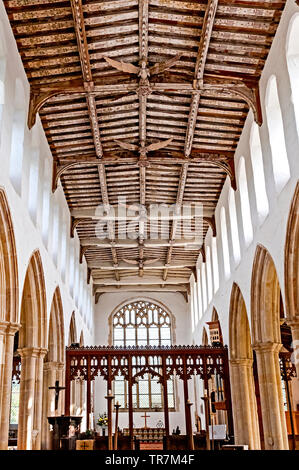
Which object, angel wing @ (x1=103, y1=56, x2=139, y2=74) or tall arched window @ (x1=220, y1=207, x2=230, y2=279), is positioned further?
tall arched window @ (x1=220, y1=207, x2=230, y2=279)

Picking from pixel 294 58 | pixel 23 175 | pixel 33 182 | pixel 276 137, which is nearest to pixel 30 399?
pixel 33 182

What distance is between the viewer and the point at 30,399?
419 inches

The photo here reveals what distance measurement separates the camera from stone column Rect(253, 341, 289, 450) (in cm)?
1047

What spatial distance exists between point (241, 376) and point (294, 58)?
26.7 ft

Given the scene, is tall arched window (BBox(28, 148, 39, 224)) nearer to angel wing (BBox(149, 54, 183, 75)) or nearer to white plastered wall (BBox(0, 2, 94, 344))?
white plastered wall (BBox(0, 2, 94, 344))

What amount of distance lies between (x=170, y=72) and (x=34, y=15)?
2.93 m

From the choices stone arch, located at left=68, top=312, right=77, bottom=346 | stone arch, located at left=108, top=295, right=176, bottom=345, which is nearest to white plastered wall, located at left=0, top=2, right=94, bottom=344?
stone arch, located at left=68, top=312, right=77, bottom=346

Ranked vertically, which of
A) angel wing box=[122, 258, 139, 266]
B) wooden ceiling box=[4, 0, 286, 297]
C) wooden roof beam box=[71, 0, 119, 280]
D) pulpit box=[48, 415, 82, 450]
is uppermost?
wooden ceiling box=[4, 0, 286, 297]

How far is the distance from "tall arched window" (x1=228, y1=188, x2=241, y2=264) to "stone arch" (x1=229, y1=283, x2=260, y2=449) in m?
0.84

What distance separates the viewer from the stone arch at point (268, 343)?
10.5m

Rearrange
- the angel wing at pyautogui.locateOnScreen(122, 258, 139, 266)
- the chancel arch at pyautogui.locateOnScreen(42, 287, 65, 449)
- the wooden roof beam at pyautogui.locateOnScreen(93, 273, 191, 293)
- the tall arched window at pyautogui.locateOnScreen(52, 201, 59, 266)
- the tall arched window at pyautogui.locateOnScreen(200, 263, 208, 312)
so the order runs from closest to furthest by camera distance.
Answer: the tall arched window at pyautogui.locateOnScreen(52, 201, 59, 266), the chancel arch at pyautogui.locateOnScreen(42, 287, 65, 449), the tall arched window at pyautogui.locateOnScreen(200, 263, 208, 312), the angel wing at pyautogui.locateOnScreen(122, 258, 139, 266), the wooden roof beam at pyautogui.locateOnScreen(93, 273, 191, 293)

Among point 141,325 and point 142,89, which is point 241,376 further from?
point 141,325

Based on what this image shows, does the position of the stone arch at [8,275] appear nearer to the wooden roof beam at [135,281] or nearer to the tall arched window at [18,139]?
the tall arched window at [18,139]

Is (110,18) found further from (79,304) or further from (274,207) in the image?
(79,304)
